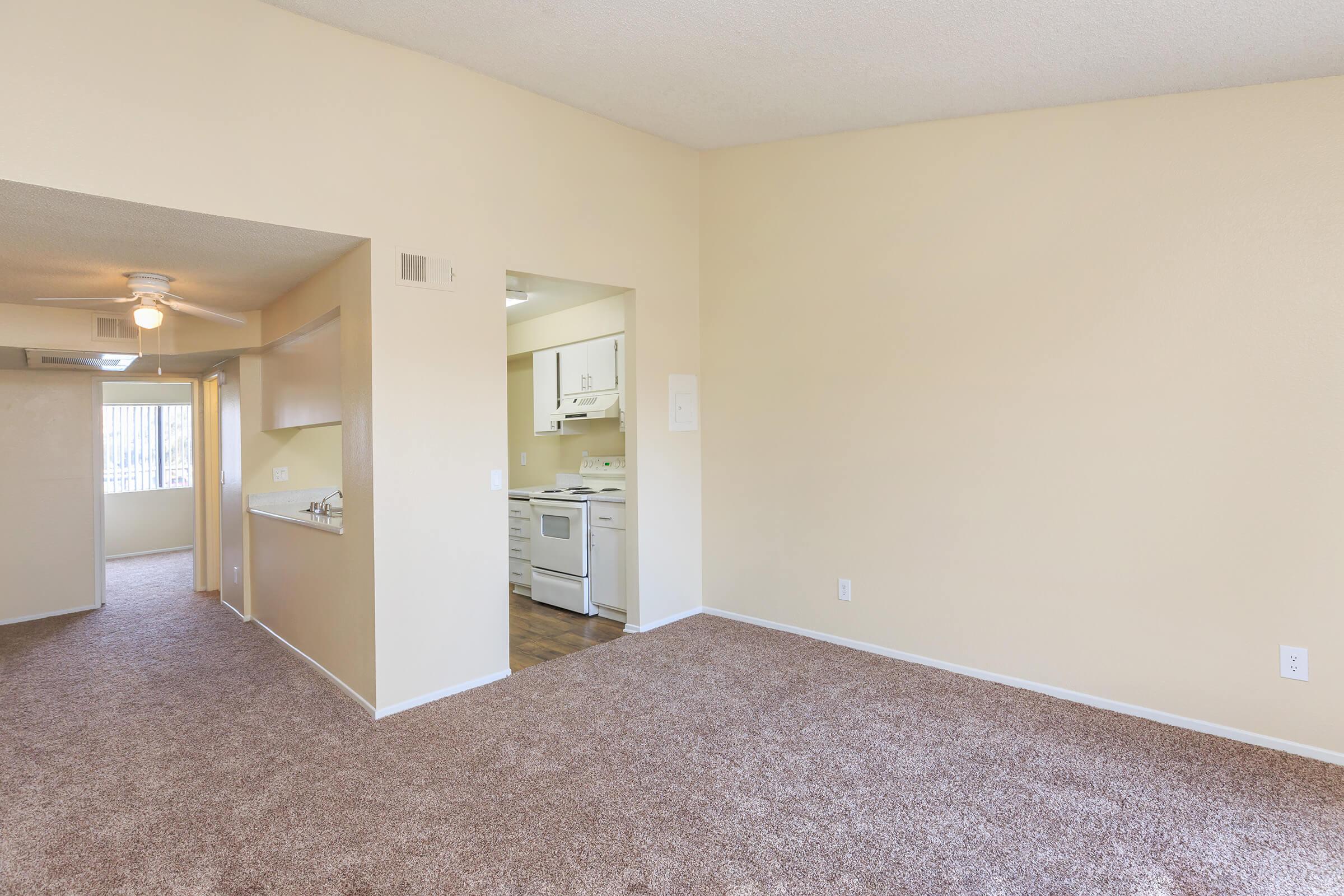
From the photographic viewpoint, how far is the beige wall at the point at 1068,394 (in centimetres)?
275

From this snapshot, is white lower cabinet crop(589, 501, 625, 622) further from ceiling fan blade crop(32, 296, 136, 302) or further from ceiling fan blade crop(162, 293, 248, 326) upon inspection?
ceiling fan blade crop(32, 296, 136, 302)

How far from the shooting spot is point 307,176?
2.97 m

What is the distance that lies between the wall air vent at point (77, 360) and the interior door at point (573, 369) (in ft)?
10.2

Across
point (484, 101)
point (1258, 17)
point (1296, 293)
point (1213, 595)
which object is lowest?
point (1213, 595)

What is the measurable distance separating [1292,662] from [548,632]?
3897mm

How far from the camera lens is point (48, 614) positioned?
5336mm

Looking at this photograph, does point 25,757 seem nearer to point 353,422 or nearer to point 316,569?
point 316,569

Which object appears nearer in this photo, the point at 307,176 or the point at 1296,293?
the point at 1296,293

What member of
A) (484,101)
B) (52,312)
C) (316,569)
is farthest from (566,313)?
(52,312)

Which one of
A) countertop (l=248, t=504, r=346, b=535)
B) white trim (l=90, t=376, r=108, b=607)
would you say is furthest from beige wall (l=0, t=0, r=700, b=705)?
white trim (l=90, t=376, r=108, b=607)

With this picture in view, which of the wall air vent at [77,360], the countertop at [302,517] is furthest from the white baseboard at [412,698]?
the wall air vent at [77,360]

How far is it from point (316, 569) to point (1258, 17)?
16.2 feet

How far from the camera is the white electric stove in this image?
4.97 m

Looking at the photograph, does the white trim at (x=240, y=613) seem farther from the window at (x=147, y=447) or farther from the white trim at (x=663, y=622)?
the window at (x=147, y=447)
